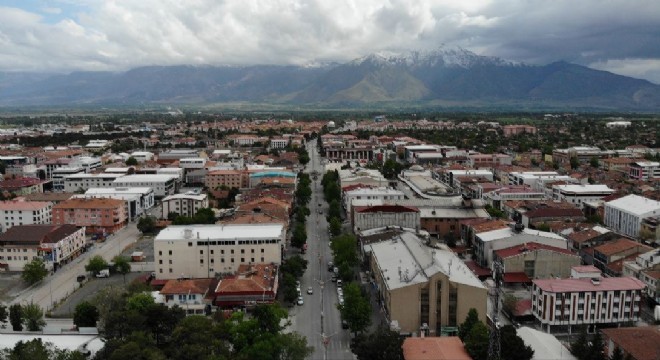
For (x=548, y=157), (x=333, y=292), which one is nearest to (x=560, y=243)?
(x=333, y=292)

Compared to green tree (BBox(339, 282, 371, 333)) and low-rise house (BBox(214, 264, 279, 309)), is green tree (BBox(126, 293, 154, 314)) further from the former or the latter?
green tree (BBox(339, 282, 371, 333))

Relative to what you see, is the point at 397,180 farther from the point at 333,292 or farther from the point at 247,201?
the point at 333,292

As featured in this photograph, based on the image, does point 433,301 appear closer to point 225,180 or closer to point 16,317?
point 16,317

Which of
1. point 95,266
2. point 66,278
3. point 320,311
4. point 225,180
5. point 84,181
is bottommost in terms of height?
point 66,278

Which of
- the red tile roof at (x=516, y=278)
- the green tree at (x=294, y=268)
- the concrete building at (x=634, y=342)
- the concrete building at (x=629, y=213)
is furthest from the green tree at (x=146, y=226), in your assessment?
the concrete building at (x=629, y=213)

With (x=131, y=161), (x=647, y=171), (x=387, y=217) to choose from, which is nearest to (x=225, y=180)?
(x=131, y=161)

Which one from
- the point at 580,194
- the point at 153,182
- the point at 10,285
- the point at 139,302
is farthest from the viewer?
the point at 153,182
